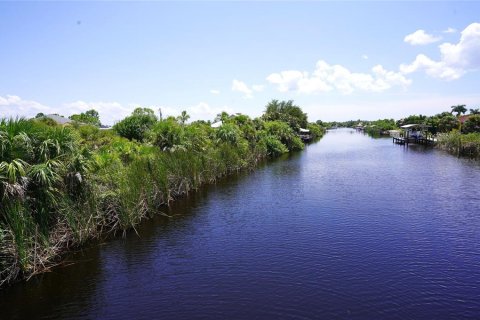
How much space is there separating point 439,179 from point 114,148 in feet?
95.2

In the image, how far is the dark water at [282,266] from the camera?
12.3m

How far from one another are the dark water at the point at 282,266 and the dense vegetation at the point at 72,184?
1187 millimetres

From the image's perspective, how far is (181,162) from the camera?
94.3ft

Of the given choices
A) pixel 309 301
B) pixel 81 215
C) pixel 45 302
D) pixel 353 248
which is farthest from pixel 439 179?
pixel 45 302

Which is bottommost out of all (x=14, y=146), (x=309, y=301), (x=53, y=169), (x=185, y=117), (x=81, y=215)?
(x=309, y=301)

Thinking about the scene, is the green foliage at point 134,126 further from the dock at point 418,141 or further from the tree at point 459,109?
the tree at point 459,109

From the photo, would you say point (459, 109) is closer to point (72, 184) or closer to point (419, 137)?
point (419, 137)

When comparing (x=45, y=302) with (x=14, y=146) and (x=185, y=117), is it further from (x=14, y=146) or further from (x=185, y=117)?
(x=185, y=117)

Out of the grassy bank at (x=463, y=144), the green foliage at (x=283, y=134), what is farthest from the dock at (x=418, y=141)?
the green foliage at (x=283, y=134)

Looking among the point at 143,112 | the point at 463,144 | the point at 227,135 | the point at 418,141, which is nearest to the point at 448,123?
the point at 418,141

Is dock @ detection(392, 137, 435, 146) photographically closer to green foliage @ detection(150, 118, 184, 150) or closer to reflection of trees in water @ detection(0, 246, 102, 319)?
green foliage @ detection(150, 118, 184, 150)

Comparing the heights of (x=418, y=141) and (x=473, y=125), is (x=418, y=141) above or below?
below

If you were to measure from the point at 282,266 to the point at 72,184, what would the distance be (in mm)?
10182

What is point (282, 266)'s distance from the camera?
608 inches
